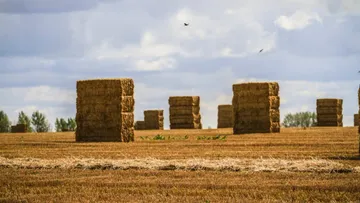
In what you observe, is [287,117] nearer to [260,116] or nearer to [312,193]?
[260,116]

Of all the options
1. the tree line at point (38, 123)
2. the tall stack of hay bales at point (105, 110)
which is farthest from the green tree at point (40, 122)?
the tall stack of hay bales at point (105, 110)

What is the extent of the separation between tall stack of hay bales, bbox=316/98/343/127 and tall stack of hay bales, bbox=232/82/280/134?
816 inches

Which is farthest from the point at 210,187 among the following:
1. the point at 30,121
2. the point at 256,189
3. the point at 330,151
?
the point at 30,121

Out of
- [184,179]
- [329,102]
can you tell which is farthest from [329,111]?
[184,179]

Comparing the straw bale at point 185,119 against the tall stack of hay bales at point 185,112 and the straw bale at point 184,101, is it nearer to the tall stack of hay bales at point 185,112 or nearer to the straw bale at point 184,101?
the tall stack of hay bales at point 185,112

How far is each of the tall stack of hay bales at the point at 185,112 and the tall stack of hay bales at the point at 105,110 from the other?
80.1 feet

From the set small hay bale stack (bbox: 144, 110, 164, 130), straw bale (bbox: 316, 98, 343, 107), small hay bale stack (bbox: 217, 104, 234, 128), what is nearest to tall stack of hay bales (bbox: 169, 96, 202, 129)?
small hay bale stack (bbox: 144, 110, 164, 130)

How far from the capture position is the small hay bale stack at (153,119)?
61.2 meters

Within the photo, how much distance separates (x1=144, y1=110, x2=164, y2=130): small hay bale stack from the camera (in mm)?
61250

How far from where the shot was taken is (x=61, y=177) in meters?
15.4

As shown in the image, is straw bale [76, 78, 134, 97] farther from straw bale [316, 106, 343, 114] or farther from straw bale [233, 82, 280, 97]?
straw bale [316, 106, 343, 114]

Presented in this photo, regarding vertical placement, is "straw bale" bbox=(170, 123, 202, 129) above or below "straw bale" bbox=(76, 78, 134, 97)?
below

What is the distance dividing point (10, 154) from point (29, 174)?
6.84m

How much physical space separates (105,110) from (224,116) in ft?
105
